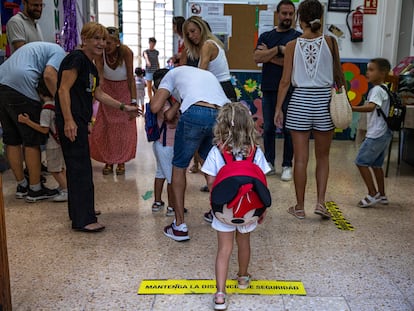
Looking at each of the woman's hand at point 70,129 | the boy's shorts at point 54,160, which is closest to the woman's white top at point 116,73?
the boy's shorts at point 54,160

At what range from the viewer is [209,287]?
2213mm

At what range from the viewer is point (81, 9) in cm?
582

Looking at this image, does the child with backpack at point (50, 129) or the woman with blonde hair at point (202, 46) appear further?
the child with backpack at point (50, 129)

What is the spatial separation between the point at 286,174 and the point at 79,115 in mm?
2291

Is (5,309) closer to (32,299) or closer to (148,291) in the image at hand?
(32,299)

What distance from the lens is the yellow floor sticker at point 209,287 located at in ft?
7.11

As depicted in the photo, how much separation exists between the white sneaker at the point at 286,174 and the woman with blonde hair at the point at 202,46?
1.41 m

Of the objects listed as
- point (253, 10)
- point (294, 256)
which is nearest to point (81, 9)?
point (253, 10)

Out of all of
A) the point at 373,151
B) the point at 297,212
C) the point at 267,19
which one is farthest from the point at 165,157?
the point at 267,19

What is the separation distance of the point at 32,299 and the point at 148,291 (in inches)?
21.2

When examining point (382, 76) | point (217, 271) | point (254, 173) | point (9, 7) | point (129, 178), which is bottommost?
point (129, 178)

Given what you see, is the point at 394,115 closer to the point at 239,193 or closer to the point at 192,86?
the point at 192,86

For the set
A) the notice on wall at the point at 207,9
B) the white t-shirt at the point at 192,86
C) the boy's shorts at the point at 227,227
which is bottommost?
the boy's shorts at the point at 227,227

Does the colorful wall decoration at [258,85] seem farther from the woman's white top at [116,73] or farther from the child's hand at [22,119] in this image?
the child's hand at [22,119]
